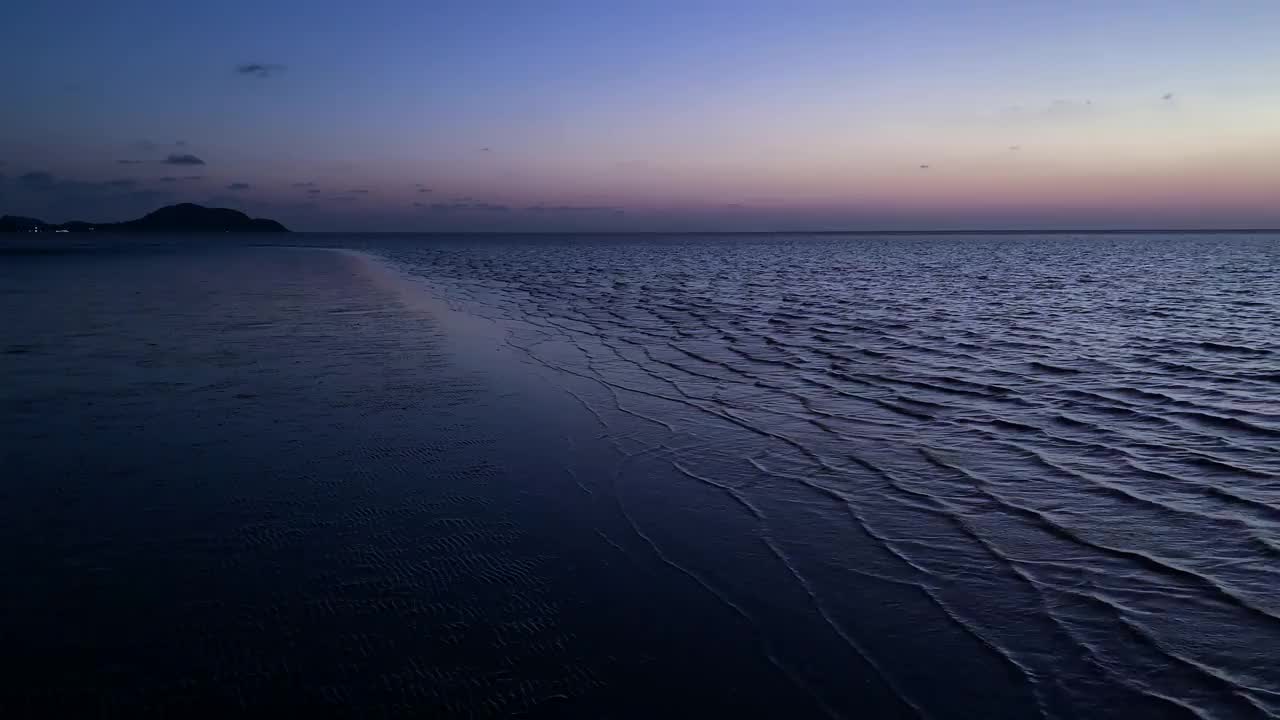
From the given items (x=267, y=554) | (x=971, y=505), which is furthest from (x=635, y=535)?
(x=971, y=505)

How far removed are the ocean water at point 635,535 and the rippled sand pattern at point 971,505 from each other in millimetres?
41

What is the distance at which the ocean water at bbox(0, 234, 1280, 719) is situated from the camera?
14.8 ft

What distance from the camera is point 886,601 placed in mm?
5621

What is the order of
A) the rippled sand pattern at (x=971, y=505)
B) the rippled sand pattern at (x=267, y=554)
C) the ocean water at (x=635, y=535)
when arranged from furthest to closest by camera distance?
the rippled sand pattern at (x=971, y=505)
the ocean water at (x=635, y=535)
the rippled sand pattern at (x=267, y=554)

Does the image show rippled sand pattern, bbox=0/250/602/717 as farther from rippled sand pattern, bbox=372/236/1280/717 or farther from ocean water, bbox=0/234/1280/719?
rippled sand pattern, bbox=372/236/1280/717

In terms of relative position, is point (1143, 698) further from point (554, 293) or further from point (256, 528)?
point (554, 293)

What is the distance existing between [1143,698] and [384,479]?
6.74m

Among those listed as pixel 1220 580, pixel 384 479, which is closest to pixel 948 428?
pixel 1220 580

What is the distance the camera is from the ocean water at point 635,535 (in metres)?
4.50

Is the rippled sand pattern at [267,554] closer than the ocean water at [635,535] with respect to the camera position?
Yes

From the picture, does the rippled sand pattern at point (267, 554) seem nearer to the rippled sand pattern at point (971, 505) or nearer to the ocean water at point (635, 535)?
the ocean water at point (635, 535)

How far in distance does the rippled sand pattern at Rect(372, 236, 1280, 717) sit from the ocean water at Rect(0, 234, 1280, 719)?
0.04 m

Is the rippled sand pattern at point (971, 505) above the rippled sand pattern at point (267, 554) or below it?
below

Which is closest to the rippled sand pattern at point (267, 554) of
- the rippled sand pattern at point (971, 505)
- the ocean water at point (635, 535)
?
the ocean water at point (635, 535)
